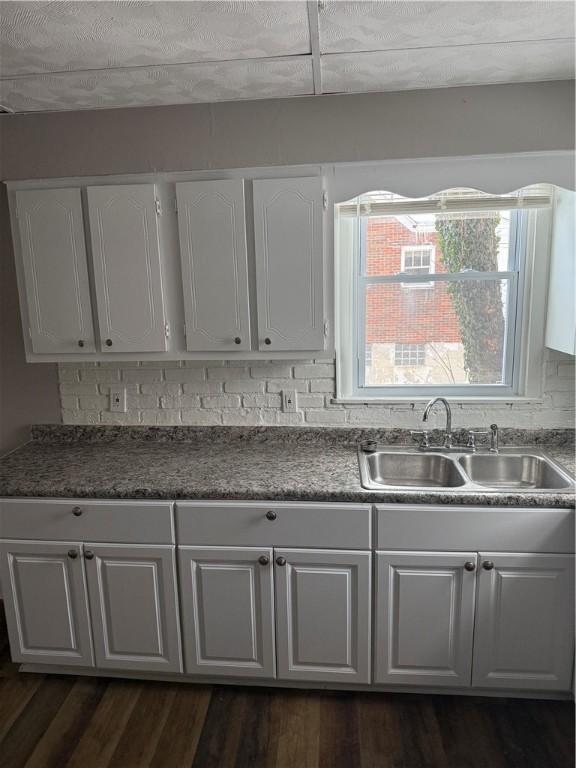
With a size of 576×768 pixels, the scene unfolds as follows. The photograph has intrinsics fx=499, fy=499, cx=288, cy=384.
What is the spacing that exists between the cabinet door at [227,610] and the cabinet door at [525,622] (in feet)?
2.64

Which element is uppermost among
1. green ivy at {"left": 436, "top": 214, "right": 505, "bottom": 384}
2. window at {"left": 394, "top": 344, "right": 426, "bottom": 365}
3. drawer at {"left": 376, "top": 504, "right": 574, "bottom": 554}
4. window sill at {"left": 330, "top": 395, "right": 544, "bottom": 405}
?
green ivy at {"left": 436, "top": 214, "right": 505, "bottom": 384}

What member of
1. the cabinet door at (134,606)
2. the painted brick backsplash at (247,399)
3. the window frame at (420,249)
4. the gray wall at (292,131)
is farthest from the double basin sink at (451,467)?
the gray wall at (292,131)

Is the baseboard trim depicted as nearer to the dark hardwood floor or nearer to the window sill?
the dark hardwood floor

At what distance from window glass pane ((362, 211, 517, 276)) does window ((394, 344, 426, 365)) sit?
35 cm

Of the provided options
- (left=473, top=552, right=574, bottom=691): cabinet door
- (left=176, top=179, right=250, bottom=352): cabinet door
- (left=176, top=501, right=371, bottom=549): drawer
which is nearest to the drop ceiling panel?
(left=176, top=179, right=250, bottom=352): cabinet door

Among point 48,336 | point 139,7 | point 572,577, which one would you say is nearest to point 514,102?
point 139,7

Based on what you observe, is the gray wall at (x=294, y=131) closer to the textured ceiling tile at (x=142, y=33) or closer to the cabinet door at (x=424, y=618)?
the textured ceiling tile at (x=142, y=33)

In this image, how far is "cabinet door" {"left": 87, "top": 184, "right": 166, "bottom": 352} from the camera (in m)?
2.05

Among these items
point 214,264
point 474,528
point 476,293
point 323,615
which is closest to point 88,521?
point 323,615

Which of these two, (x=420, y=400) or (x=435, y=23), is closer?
(x=435, y=23)

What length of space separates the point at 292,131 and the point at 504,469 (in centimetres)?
172

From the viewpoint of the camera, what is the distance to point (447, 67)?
182 centimetres

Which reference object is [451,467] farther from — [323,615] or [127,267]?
[127,267]

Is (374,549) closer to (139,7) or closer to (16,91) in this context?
(139,7)
